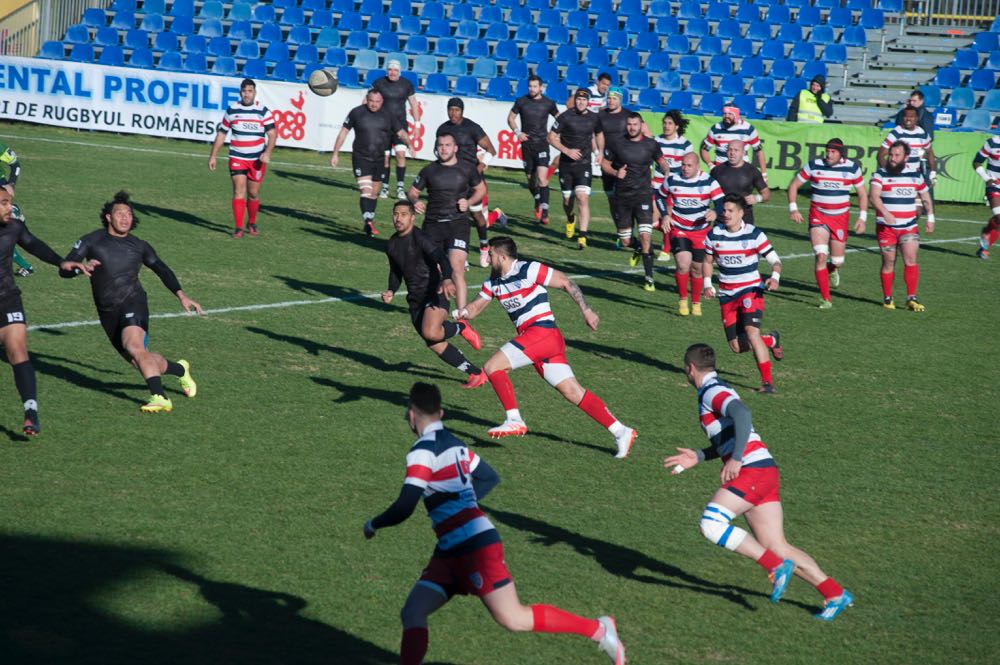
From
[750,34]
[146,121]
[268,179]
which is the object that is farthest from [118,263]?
[750,34]

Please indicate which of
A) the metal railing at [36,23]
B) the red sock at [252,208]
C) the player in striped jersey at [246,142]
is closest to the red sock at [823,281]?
the player in striped jersey at [246,142]

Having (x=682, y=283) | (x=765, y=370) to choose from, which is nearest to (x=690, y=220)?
(x=682, y=283)

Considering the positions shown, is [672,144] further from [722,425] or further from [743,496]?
[743,496]

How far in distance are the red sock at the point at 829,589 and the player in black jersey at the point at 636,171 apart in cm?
1130

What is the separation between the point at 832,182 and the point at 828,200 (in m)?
0.28

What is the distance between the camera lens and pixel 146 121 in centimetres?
3059

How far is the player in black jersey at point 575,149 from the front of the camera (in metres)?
21.9

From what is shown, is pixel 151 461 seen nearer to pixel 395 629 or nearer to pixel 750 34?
pixel 395 629

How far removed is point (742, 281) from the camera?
13898 mm

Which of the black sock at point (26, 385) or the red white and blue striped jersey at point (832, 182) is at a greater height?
the red white and blue striped jersey at point (832, 182)

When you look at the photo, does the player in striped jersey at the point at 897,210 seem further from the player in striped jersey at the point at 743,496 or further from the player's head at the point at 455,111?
the player in striped jersey at the point at 743,496

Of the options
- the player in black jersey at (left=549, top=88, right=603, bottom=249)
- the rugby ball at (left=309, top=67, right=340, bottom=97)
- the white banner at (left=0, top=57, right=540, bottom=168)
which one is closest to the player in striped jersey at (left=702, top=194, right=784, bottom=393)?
the player in black jersey at (left=549, top=88, right=603, bottom=249)

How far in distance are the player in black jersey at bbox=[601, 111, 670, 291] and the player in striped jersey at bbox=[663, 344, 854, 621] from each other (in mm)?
10759

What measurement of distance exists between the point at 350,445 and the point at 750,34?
1030 inches
